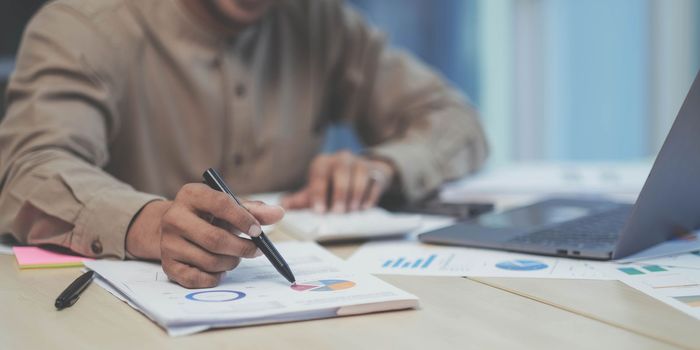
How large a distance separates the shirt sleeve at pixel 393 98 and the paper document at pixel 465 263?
2.24 ft

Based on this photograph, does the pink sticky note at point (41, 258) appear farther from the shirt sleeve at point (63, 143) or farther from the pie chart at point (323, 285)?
the pie chart at point (323, 285)

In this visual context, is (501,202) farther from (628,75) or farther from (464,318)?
(628,75)

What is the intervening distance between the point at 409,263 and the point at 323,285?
0.15 m

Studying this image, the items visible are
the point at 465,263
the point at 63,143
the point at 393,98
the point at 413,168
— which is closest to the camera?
the point at 465,263

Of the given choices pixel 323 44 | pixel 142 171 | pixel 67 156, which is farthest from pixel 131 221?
pixel 323 44

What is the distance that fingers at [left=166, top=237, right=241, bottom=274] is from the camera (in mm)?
591

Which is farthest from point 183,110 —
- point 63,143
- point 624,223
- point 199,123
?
point 624,223

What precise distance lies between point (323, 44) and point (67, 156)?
789 millimetres

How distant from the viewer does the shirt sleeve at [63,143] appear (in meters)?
0.76

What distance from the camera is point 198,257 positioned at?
0.59 m

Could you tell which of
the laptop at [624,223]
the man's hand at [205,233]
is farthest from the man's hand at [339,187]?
the man's hand at [205,233]

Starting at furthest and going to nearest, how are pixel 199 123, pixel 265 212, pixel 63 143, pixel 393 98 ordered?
1. pixel 393 98
2. pixel 199 123
3. pixel 63 143
4. pixel 265 212

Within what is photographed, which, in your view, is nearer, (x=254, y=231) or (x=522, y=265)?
(x=254, y=231)

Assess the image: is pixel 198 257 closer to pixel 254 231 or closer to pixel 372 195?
pixel 254 231
